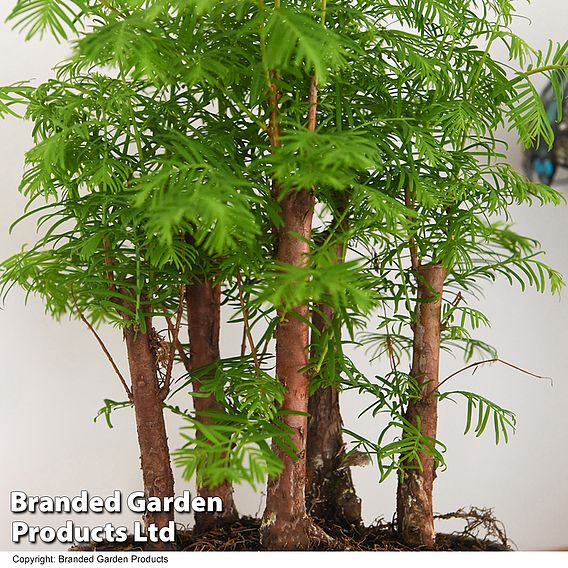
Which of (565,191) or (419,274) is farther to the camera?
(565,191)

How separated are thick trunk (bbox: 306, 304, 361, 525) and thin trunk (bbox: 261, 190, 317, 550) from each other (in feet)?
0.41

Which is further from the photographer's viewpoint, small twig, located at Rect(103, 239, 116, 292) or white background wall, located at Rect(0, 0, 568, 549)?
white background wall, located at Rect(0, 0, 568, 549)

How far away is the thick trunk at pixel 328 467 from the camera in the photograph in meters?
1.37

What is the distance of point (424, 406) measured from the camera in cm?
128

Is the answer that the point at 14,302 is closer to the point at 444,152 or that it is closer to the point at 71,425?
the point at 71,425

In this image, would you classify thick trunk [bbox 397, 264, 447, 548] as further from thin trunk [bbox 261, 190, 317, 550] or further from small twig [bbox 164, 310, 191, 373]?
small twig [bbox 164, 310, 191, 373]

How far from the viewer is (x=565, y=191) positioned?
1.88m

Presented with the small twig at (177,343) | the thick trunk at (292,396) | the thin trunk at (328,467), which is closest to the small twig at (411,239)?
the thick trunk at (292,396)

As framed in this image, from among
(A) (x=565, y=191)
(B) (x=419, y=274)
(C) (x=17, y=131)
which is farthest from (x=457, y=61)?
(C) (x=17, y=131)

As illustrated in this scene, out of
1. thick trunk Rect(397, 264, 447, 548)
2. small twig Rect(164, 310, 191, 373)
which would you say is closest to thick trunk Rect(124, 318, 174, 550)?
small twig Rect(164, 310, 191, 373)

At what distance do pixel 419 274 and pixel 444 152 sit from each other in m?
0.21

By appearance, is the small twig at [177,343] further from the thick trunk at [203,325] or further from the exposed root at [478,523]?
the exposed root at [478,523]

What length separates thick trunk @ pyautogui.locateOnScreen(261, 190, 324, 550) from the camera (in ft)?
3.74
